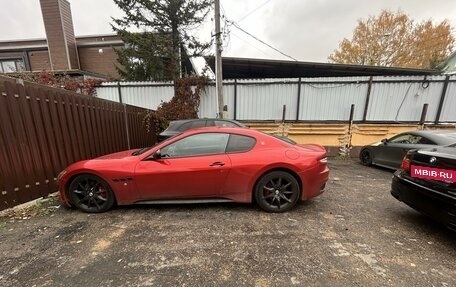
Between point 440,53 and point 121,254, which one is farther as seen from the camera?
point 440,53

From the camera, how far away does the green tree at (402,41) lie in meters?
21.9

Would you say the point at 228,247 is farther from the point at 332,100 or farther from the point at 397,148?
the point at 332,100

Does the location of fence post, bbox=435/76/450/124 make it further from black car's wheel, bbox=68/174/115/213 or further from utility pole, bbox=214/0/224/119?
black car's wheel, bbox=68/174/115/213

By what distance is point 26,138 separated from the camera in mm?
3750

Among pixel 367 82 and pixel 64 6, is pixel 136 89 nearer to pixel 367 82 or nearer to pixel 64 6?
pixel 367 82

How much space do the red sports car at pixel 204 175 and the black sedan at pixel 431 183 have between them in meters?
1.11

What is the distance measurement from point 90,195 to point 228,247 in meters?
2.43

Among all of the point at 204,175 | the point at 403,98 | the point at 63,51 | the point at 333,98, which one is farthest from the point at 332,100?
the point at 63,51

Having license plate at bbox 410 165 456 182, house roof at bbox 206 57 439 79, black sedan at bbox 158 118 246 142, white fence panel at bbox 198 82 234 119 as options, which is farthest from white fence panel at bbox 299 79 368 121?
license plate at bbox 410 165 456 182

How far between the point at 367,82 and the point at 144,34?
10659mm

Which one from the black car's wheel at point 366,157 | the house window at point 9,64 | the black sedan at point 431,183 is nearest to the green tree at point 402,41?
the black car's wheel at point 366,157

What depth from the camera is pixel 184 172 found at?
347 centimetres

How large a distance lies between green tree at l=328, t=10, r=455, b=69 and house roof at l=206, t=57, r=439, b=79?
15553mm

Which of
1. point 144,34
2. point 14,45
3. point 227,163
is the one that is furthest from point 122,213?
point 14,45
